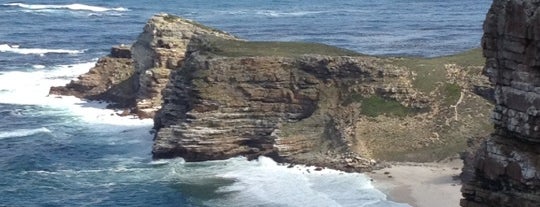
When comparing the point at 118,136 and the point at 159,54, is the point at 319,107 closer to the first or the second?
the point at 118,136

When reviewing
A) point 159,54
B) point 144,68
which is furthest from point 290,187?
point 144,68

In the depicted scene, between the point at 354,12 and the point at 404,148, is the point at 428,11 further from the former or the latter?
the point at 404,148

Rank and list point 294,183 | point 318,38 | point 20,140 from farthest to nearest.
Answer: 1. point 318,38
2. point 20,140
3. point 294,183

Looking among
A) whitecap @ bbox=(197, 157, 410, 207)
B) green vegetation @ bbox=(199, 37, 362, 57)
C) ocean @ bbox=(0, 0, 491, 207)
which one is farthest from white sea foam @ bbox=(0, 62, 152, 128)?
whitecap @ bbox=(197, 157, 410, 207)

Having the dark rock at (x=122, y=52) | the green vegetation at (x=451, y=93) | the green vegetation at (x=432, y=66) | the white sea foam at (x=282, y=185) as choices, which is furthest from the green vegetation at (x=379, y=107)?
the dark rock at (x=122, y=52)

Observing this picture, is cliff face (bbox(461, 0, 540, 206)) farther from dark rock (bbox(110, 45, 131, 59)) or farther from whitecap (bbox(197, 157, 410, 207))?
dark rock (bbox(110, 45, 131, 59))

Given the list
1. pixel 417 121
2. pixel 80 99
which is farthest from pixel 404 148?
pixel 80 99
